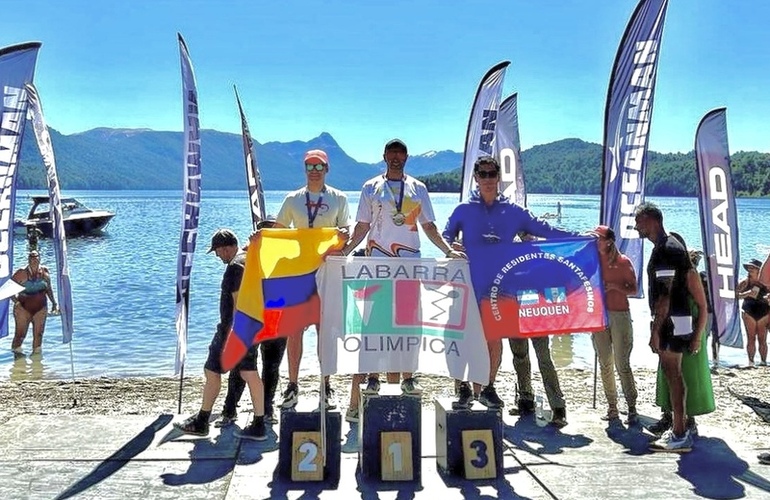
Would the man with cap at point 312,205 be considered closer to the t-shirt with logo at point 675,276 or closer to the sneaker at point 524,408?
the sneaker at point 524,408

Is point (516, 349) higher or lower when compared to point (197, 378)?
higher

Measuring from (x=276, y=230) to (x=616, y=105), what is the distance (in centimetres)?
423

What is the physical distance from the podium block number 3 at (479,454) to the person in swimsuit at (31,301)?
30.4ft

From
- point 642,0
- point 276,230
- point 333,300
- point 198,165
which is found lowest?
point 333,300

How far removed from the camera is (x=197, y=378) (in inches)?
391

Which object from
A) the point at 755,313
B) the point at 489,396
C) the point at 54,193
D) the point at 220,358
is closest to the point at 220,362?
the point at 220,358

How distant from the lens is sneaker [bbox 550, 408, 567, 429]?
6.32 m

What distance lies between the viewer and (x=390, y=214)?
18.9ft

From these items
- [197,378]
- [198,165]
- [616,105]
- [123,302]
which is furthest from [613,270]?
[123,302]

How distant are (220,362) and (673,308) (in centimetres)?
368

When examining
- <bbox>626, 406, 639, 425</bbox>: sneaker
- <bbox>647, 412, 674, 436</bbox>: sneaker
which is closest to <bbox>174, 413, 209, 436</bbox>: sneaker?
<bbox>626, 406, 639, 425</bbox>: sneaker

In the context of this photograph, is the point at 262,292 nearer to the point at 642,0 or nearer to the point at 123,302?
the point at 642,0

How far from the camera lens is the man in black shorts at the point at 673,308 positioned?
5.55 metres

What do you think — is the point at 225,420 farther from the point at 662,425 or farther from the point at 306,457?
the point at 662,425
